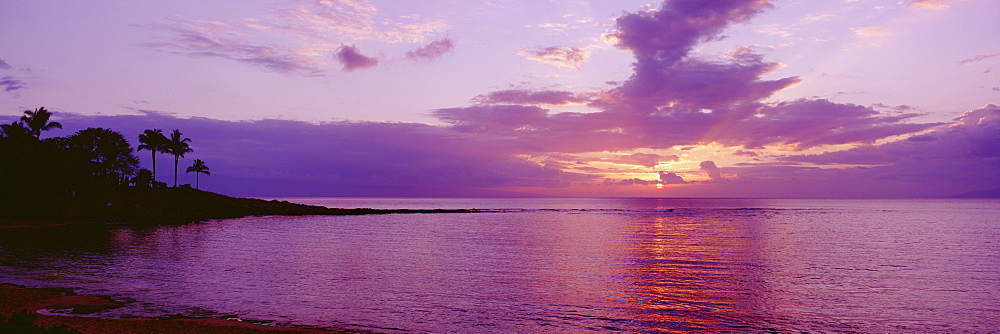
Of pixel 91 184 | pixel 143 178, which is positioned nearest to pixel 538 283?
pixel 91 184

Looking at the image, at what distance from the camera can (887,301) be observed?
26750mm

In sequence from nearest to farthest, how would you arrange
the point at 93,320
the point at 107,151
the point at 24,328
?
the point at 24,328 < the point at 93,320 < the point at 107,151

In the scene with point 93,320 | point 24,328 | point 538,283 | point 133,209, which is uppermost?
point 133,209

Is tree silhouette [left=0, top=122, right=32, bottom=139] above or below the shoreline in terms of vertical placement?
above

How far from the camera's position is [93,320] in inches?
808

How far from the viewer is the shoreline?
1920 centimetres

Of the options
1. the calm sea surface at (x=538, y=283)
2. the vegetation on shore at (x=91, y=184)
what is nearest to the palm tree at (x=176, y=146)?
the vegetation on shore at (x=91, y=184)

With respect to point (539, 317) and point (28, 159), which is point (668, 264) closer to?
point (539, 317)

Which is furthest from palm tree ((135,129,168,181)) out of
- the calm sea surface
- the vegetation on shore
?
the calm sea surface

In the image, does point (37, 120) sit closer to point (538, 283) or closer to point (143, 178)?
point (143, 178)

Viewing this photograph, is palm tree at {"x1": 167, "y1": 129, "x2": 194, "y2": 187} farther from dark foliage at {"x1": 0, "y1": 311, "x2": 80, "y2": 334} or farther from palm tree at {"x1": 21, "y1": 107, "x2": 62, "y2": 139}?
dark foliage at {"x1": 0, "y1": 311, "x2": 80, "y2": 334}

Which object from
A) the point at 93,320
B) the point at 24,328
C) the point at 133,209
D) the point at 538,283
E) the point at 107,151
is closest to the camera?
the point at 24,328

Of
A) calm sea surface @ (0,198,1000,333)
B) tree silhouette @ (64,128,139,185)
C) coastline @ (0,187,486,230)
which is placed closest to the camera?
calm sea surface @ (0,198,1000,333)

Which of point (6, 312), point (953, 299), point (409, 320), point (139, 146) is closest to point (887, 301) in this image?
point (953, 299)
